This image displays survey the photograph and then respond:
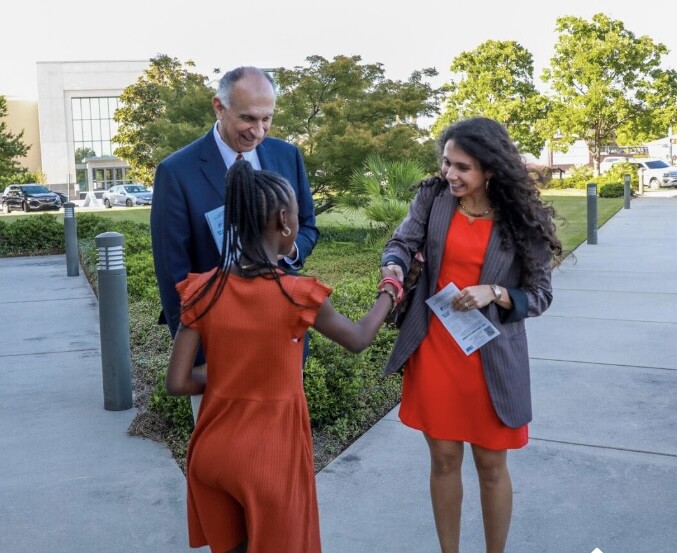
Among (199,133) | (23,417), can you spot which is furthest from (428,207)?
(199,133)

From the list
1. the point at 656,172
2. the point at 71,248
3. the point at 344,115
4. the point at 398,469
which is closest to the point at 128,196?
the point at 656,172

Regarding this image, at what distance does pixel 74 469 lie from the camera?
14.9 ft

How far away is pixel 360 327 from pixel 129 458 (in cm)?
265

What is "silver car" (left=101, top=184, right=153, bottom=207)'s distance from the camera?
44.2m

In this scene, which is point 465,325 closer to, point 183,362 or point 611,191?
point 183,362

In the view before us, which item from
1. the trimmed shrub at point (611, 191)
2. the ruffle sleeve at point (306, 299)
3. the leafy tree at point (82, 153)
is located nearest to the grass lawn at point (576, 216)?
the trimmed shrub at point (611, 191)

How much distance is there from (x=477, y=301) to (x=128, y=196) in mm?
43158

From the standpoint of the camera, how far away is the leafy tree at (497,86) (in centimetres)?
4353

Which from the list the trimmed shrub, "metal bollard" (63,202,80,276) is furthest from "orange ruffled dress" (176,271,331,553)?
the trimmed shrub

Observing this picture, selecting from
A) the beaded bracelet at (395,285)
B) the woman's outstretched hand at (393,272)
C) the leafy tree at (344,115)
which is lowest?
the beaded bracelet at (395,285)

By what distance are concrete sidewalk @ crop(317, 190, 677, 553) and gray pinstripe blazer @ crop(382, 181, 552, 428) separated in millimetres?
882

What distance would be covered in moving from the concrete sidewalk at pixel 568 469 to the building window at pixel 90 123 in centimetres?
8111

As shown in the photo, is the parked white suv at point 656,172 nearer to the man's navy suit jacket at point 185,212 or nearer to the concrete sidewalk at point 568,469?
the concrete sidewalk at point 568,469

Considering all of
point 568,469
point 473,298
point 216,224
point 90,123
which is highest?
point 90,123
